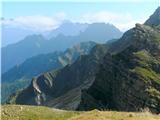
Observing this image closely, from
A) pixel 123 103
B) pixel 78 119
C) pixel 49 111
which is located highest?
pixel 78 119

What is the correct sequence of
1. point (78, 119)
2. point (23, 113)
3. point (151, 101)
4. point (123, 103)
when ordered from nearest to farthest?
point (78, 119) < point (23, 113) < point (151, 101) < point (123, 103)

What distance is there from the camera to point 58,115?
38.9 meters

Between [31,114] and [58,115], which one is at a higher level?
[31,114]

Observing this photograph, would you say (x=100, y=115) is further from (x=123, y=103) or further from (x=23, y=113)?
(x=123, y=103)

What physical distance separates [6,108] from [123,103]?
15691 centimetres

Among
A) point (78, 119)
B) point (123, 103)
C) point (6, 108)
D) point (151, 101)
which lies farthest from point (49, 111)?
point (123, 103)

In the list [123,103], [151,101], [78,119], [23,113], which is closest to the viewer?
[78,119]

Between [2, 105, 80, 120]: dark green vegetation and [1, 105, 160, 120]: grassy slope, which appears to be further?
[2, 105, 80, 120]: dark green vegetation

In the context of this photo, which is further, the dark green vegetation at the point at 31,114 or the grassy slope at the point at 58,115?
the dark green vegetation at the point at 31,114

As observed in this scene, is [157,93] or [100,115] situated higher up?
[100,115]

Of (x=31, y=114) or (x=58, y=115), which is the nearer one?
(x=31, y=114)

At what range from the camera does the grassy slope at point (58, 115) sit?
31.9m

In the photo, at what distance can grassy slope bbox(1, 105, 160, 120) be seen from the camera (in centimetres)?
3191

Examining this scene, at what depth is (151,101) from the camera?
177 metres
